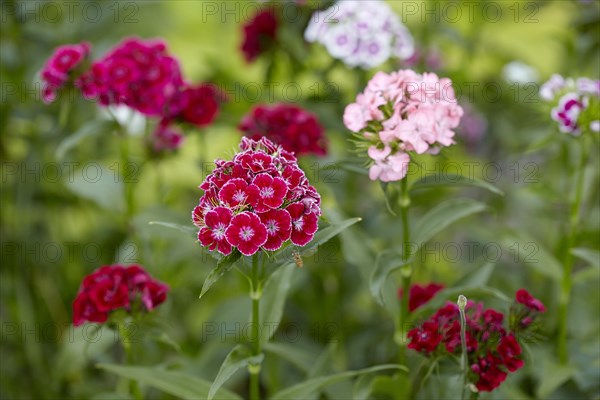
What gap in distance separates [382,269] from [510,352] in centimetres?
32

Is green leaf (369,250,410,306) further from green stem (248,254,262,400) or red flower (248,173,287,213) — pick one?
red flower (248,173,287,213)

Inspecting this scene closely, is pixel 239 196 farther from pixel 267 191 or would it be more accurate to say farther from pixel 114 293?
pixel 114 293

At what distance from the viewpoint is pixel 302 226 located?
4.16 ft

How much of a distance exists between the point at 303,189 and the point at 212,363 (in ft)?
3.31

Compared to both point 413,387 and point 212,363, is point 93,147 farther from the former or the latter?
point 413,387

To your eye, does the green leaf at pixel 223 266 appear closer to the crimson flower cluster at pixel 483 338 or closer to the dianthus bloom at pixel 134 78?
the crimson flower cluster at pixel 483 338

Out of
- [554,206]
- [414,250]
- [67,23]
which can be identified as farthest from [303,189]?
[67,23]

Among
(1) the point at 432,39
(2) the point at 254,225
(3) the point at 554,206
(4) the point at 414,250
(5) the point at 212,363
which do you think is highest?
(1) the point at 432,39

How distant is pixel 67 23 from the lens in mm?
2760

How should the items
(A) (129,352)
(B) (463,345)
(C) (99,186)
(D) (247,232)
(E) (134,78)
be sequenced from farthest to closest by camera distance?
(C) (99,186) → (E) (134,78) → (A) (129,352) → (B) (463,345) → (D) (247,232)

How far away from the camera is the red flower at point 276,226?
1239 millimetres

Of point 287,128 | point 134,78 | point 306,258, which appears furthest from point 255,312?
point 306,258

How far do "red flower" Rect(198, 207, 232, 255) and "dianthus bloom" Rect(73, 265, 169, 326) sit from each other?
39cm

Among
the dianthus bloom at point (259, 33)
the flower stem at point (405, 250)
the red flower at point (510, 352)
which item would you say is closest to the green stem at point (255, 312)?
the flower stem at point (405, 250)
